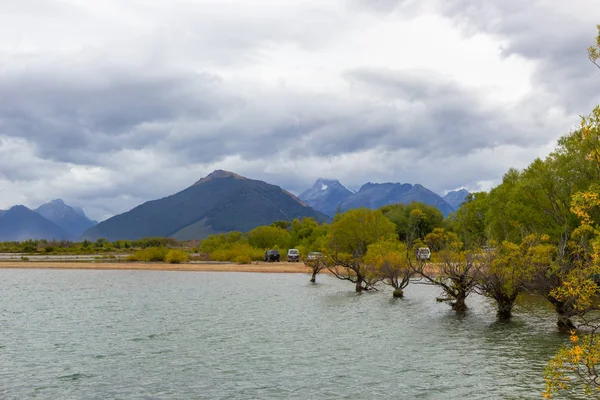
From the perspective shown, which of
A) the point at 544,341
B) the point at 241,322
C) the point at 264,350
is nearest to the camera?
the point at 264,350

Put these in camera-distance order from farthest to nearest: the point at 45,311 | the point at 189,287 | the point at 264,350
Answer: the point at 189,287, the point at 45,311, the point at 264,350

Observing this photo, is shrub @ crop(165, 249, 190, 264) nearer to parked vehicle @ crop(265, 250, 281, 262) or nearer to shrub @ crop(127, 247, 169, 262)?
shrub @ crop(127, 247, 169, 262)

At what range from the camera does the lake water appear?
2261cm

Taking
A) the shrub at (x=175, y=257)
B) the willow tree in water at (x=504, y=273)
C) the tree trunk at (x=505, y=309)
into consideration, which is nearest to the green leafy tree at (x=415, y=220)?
the shrub at (x=175, y=257)

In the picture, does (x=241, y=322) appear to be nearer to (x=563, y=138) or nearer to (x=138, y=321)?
(x=138, y=321)

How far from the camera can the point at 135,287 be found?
73.8 meters

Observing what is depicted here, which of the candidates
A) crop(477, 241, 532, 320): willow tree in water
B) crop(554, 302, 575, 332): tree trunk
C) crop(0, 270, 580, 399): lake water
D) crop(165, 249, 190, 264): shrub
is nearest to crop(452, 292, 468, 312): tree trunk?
crop(0, 270, 580, 399): lake water

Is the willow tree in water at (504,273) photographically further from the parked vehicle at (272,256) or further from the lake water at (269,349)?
the parked vehicle at (272,256)

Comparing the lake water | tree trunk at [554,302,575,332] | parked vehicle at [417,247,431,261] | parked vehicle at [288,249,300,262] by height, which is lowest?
the lake water

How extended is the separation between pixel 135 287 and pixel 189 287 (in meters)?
7.80

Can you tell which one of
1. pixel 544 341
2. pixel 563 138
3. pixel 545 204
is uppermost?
pixel 563 138

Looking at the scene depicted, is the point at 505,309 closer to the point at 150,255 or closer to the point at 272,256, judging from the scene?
the point at 272,256

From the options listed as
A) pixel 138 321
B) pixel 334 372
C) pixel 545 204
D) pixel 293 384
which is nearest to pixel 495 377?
pixel 334 372

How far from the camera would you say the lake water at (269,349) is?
2261 cm
